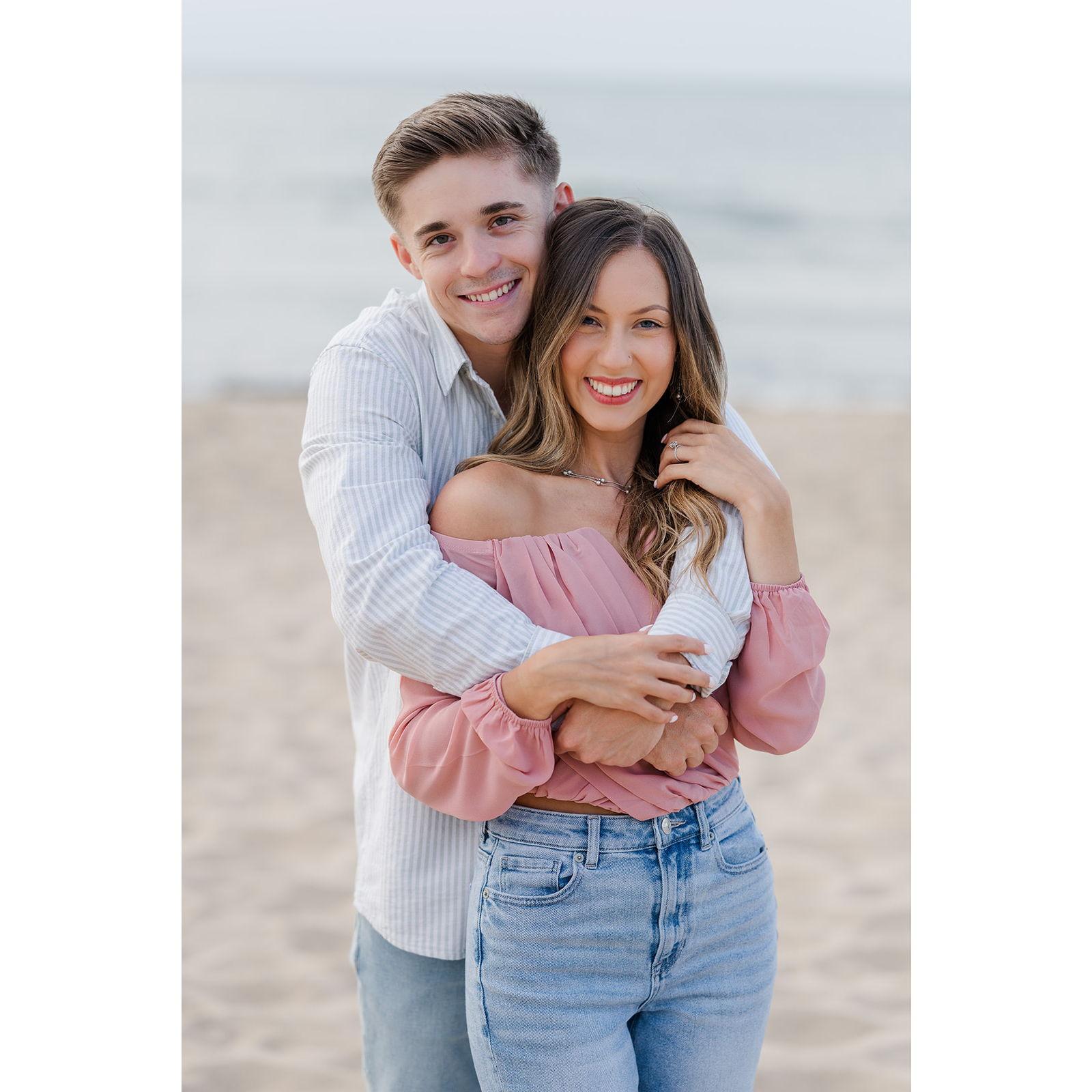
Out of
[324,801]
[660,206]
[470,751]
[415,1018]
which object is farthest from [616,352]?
[660,206]

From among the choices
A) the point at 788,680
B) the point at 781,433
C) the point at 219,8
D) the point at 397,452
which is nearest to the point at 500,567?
the point at 397,452

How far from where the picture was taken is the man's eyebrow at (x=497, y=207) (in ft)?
6.29

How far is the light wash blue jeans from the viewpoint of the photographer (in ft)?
5.48

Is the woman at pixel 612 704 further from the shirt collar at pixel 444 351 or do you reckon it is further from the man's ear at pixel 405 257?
the man's ear at pixel 405 257

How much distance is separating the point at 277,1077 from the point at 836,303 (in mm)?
14963

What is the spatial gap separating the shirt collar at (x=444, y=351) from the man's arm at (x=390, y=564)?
5.8 inches

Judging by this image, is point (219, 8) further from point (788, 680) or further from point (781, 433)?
point (788, 680)

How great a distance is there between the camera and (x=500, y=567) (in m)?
1.78

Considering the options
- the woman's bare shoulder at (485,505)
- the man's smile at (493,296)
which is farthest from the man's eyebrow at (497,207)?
the woman's bare shoulder at (485,505)

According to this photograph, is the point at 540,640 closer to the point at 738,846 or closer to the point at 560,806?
the point at 560,806

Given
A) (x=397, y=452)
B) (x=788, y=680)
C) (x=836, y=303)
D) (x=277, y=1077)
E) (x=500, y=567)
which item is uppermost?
(x=836, y=303)

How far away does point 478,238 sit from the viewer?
1.91 metres

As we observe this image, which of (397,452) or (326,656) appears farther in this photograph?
(326,656)

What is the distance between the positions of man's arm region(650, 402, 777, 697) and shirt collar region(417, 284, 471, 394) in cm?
50
